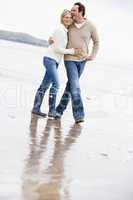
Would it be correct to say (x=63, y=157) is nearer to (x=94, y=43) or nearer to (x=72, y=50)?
(x=72, y=50)

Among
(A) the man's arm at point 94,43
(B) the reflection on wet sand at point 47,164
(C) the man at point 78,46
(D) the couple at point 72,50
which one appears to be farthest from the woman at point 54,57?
(B) the reflection on wet sand at point 47,164

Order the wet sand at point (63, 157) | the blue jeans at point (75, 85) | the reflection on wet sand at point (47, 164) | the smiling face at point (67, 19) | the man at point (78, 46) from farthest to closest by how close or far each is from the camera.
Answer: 1. the blue jeans at point (75, 85)
2. the man at point (78, 46)
3. the smiling face at point (67, 19)
4. the wet sand at point (63, 157)
5. the reflection on wet sand at point (47, 164)

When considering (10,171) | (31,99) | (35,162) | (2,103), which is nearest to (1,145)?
(35,162)

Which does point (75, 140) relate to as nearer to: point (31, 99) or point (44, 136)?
point (44, 136)

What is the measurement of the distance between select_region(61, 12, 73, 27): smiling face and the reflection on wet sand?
70.4 inches

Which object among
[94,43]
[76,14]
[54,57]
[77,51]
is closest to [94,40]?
[94,43]

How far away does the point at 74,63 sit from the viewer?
31.1 ft

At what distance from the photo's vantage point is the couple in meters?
9.32

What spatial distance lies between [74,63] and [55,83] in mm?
428

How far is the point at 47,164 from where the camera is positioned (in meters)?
5.65

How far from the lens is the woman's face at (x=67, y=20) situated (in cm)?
927

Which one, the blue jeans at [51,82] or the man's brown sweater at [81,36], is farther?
the blue jeans at [51,82]

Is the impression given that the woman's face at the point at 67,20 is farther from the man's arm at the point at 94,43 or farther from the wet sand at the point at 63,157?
the wet sand at the point at 63,157

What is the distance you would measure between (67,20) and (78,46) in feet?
1.42
